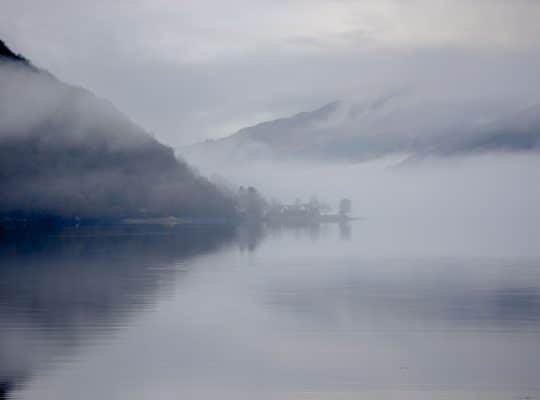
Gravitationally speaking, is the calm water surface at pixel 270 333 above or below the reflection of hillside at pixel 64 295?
below

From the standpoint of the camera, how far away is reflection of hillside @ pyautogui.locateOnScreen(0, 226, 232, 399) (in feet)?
88.8

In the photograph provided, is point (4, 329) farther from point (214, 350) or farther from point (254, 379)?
point (254, 379)

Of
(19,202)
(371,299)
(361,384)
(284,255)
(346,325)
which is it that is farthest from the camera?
(19,202)

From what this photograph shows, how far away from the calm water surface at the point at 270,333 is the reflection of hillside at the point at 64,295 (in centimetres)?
8

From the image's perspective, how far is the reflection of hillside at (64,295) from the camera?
2706 cm

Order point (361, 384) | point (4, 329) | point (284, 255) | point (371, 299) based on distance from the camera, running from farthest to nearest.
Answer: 1. point (284, 255)
2. point (371, 299)
3. point (4, 329)
4. point (361, 384)

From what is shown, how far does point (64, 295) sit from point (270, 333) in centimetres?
1497

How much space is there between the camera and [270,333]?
30734 mm

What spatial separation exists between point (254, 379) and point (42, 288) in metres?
24.6

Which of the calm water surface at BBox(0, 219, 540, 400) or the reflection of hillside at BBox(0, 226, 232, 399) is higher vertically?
the reflection of hillside at BBox(0, 226, 232, 399)

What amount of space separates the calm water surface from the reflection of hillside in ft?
0.27

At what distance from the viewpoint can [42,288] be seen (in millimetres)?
45312

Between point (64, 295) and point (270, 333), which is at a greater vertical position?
point (64, 295)

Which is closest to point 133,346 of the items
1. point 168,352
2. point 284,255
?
point 168,352
